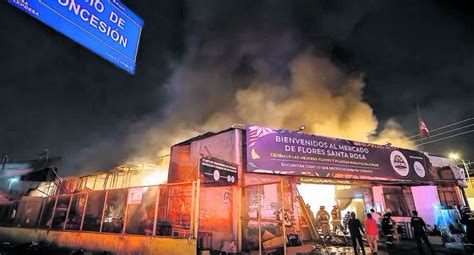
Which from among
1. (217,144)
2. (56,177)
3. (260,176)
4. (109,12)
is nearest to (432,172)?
(260,176)

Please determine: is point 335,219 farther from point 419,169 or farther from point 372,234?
point 372,234

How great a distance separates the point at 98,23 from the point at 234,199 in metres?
8.53

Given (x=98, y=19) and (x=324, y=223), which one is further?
(x=324, y=223)

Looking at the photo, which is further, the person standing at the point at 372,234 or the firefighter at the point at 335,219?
the firefighter at the point at 335,219

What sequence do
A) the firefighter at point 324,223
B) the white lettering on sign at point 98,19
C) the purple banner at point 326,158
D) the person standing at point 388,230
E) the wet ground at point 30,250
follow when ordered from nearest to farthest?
1. the white lettering on sign at point 98,19
2. the wet ground at point 30,250
3. the person standing at point 388,230
4. the purple banner at point 326,158
5. the firefighter at point 324,223

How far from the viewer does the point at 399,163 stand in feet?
52.1

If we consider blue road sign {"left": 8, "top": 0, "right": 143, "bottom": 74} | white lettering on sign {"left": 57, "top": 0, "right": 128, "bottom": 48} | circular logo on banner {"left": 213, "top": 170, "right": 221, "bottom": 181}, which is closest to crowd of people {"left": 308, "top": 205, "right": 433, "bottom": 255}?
circular logo on banner {"left": 213, "top": 170, "right": 221, "bottom": 181}

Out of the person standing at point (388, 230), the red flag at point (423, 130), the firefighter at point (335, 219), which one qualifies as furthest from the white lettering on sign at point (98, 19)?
the red flag at point (423, 130)

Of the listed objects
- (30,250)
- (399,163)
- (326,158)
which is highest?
(399,163)

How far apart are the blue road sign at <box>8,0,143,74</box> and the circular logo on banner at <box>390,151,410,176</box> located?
53.7 feet

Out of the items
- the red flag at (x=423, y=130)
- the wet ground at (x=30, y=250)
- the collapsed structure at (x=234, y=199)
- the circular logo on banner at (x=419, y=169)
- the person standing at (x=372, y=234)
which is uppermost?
the red flag at (x=423, y=130)

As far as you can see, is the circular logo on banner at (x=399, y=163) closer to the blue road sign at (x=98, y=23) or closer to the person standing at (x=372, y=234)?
the person standing at (x=372, y=234)

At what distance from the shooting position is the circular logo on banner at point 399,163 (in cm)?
1562

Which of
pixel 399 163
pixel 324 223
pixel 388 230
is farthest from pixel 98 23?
pixel 399 163
